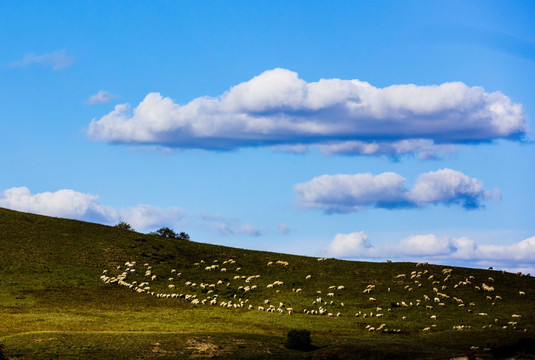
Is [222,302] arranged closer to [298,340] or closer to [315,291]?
[315,291]

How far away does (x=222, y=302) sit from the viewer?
89250mm

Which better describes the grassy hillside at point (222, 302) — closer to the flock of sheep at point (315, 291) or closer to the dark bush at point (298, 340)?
the flock of sheep at point (315, 291)

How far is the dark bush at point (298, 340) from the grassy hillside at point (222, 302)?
858mm

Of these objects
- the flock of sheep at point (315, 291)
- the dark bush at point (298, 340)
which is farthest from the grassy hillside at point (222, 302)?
the dark bush at point (298, 340)

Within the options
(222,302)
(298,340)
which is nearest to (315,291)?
(222,302)

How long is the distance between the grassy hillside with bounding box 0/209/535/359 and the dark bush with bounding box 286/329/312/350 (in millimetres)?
858

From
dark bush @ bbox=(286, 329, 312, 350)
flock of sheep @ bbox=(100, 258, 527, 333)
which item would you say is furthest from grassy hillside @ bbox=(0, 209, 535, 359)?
dark bush @ bbox=(286, 329, 312, 350)

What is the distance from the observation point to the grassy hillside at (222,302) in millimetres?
62594

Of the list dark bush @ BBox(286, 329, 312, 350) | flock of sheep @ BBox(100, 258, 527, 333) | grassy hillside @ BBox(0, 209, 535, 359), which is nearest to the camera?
grassy hillside @ BBox(0, 209, 535, 359)

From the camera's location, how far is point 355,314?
276ft

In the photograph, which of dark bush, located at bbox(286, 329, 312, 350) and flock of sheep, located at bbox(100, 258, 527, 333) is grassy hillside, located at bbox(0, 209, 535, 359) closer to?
flock of sheep, located at bbox(100, 258, 527, 333)

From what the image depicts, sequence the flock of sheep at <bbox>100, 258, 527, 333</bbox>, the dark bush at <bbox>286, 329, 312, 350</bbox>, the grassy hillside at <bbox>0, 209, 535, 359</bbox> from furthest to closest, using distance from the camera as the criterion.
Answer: the flock of sheep at <bbox>100, 258, 527, 333</bbox>, the dark bush at <bbox>286, 329, 312, 350</bbox>, the grassy hillside at <bbox>0, 209, 535, 359</bbox>

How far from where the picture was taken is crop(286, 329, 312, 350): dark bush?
210 ft

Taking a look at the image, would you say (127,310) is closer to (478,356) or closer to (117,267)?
(117,267)
